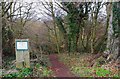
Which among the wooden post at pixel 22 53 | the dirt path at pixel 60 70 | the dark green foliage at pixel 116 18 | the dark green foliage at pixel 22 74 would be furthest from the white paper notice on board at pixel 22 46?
the dark green foliage at pixel 116 18

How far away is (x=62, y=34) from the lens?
8352 mm

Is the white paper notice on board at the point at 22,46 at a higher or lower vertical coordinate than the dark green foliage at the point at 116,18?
lower

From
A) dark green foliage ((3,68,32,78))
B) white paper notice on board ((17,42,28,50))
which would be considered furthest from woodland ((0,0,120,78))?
white paper notice on board ((17,42,28,50))

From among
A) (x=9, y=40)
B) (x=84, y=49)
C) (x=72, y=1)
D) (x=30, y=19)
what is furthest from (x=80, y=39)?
(x=9, y=40)

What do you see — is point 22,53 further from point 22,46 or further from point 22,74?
point 22,74

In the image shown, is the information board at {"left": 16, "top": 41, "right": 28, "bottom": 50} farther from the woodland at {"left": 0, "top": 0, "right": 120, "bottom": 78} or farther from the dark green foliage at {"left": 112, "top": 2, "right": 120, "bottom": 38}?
the dark green foliage at {"left": 112, "top": 2, "right": 120, "bottom": 38}

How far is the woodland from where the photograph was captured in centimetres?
611

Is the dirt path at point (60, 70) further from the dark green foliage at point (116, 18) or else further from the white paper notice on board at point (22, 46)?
the dark green foliage at point (116, 18)

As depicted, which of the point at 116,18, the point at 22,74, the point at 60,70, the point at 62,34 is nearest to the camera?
the point at 22,74

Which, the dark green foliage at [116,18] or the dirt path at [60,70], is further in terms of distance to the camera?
the dark green foliage at [116,18]

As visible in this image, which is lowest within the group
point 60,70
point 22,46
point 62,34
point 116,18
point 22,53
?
point 60,70

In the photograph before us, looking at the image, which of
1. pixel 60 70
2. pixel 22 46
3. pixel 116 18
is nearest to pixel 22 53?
pixel 22 46

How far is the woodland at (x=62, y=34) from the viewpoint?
6.11m

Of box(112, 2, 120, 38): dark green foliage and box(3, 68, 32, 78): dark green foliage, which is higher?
box(112, 2, 120, 38): dark green foliage
